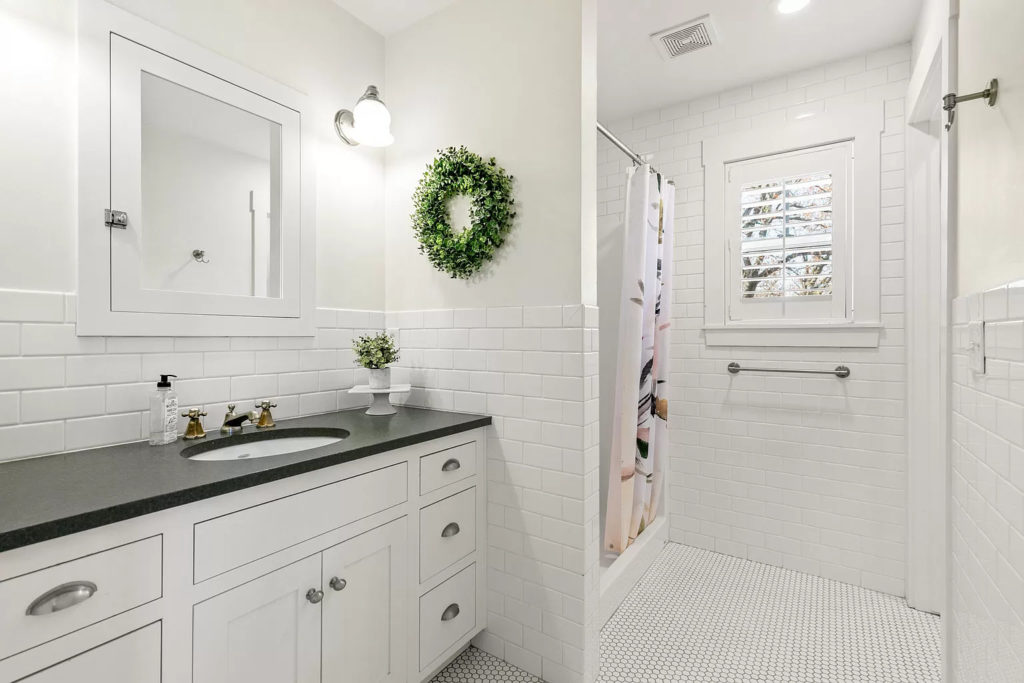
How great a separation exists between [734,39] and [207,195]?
7.57ft

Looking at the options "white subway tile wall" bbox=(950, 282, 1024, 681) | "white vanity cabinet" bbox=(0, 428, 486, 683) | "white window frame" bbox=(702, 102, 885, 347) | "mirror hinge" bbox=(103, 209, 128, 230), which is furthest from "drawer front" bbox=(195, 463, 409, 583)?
"white window frame" bbox=(702, 102, 885, 347)

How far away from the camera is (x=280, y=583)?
3.77 feet

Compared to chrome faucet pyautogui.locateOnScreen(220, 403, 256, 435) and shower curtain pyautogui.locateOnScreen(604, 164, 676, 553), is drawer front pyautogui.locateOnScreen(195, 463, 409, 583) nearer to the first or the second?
chrome faucet pyautogui.locateOnScreen(220, 403, 256, 435)

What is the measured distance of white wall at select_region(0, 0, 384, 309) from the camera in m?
1.20

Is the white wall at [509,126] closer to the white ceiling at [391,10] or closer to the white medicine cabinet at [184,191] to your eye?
the white ceiling at [391,10]

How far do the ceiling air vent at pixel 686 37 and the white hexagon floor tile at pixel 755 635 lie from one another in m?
2.58

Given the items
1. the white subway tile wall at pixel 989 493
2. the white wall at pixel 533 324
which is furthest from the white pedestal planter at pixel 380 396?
the white subway tile wall at pixel 989 493

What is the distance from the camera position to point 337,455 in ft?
4.12

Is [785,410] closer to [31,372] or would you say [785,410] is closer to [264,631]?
[264,631]

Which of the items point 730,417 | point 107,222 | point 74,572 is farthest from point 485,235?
point 730,417

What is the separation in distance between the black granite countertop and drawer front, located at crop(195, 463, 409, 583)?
8 cm

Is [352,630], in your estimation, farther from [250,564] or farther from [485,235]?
[485,235]

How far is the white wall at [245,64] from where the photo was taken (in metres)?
1.20

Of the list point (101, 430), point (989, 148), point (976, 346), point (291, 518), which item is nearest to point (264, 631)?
point (291, 518)
